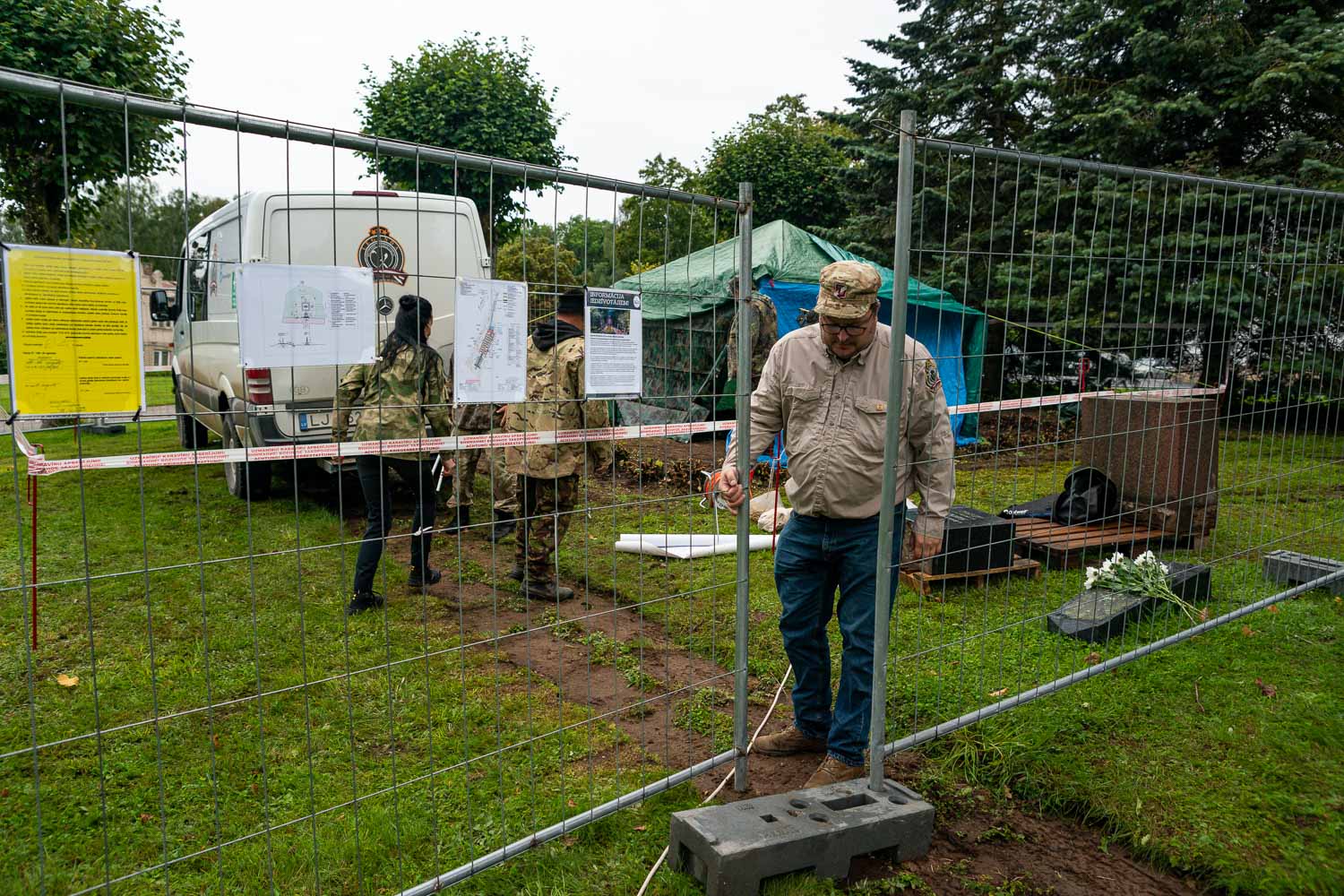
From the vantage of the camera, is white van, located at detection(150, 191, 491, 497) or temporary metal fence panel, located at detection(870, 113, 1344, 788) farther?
temporary metal fence panel, located at detection(870, 113, 1344, 788)

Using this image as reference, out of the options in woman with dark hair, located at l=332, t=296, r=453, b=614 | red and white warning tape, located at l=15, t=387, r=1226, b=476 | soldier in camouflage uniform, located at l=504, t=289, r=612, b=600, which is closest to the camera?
red and white warning tape, located at l=15, t=387, r=1226, b=476

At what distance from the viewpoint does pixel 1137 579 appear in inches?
176

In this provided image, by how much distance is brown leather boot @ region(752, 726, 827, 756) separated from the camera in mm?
3363

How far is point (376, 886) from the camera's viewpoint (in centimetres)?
255

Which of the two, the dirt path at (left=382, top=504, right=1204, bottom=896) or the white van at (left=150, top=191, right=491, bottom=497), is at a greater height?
the white van at (left=150, top=191, right=491, bottom=497)

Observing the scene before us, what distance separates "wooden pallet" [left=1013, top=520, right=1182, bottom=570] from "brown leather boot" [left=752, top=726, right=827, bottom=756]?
8.56 ft

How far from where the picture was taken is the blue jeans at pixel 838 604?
9.82 ft

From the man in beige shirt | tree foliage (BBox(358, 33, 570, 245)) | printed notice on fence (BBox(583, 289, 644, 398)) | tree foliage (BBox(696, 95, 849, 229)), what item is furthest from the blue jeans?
tree foliage (BBox(696, 95, 849, 229))

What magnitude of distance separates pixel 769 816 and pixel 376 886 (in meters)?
1.16

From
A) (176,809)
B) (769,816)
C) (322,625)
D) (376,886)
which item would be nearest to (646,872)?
(769,816)

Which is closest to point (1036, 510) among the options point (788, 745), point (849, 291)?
point (788, 745)

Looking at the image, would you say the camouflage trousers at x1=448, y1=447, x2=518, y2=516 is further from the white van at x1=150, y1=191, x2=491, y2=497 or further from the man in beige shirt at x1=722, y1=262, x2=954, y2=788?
the man in beige shirt at x1=722, y1=262, x2=954, y2=788

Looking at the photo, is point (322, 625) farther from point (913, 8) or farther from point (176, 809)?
point (913, 8)

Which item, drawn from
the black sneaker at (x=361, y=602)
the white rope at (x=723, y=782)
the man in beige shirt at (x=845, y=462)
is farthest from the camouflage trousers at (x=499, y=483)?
the man in beige shirt at (x=845, y=462)
